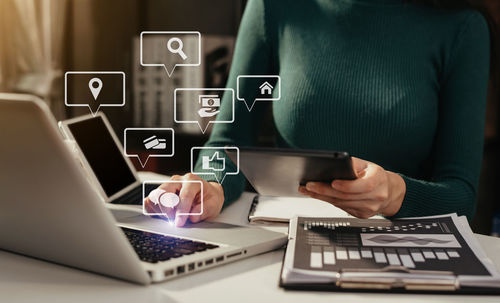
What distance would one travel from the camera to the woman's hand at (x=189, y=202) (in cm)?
73

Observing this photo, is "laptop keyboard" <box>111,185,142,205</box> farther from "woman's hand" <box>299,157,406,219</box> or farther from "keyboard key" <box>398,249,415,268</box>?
Answer: "keyboard key" <box>398,249,415,268</box>

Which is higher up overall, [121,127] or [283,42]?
[283,42]

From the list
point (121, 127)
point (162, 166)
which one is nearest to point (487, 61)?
point (162, 166)

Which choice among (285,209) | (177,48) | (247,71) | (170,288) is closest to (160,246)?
(170,288)

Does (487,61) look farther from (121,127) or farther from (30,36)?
(30,36)

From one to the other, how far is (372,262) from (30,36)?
1.84 metres

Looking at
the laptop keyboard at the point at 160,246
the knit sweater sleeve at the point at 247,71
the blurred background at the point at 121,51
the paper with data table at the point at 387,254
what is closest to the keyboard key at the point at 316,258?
the paper with data table at the point at 387,254

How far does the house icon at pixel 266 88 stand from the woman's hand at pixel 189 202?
33 centimetres

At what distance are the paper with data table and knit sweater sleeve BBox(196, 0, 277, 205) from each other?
355 mm

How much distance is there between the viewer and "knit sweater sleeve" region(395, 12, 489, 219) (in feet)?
2.85

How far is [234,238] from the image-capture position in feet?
2.16

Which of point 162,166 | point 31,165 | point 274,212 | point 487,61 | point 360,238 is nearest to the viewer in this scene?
point 31,165

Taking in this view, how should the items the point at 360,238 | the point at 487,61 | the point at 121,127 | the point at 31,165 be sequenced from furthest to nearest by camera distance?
the point at 121,127
the point at 487,61
the point at 360,238
the point at 31,165

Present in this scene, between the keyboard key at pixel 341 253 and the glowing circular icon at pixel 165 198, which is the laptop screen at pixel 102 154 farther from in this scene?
the keyboard key at pixel 341 253
